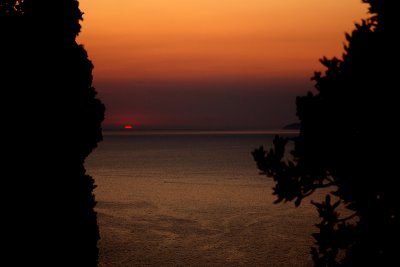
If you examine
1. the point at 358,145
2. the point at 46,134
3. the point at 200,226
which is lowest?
the point at 200,226

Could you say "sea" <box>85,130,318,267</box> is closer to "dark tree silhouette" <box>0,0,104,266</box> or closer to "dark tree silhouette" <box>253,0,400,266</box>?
"dark tree silhouette" <box>0,0,104,266</box>

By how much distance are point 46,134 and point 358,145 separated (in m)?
13.5

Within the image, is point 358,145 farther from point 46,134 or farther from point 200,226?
point 200,226

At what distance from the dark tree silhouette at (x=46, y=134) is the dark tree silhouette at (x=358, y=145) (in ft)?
38.1

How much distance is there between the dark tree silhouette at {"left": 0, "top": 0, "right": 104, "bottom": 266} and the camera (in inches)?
614

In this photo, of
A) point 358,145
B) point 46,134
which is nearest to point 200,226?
point 46,134

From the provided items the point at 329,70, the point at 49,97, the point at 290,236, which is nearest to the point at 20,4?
the point at 49,97

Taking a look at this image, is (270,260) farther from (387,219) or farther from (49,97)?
(387,219)

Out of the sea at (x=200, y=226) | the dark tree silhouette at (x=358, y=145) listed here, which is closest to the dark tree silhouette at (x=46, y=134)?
the sea at (x=200, y=226)

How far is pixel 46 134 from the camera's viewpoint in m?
16.9

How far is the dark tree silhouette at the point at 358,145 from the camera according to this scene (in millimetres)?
5371

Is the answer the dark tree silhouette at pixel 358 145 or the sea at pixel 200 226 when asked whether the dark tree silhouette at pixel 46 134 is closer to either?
the sea at pixel 200 226

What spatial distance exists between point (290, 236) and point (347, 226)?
29986mm

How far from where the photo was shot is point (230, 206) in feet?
164
